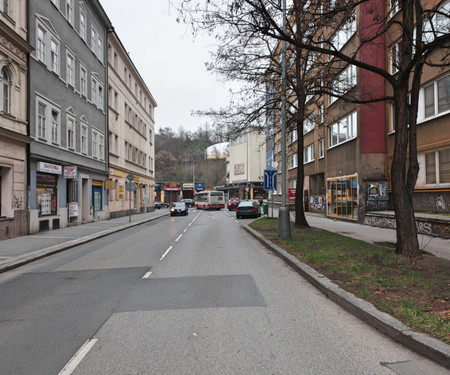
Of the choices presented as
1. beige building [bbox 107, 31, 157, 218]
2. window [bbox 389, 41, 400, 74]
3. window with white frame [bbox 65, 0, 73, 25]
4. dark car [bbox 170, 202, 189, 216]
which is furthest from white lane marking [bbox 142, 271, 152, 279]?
dark car [bbox 170, 202, 189, 216]

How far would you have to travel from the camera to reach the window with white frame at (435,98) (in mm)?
13031

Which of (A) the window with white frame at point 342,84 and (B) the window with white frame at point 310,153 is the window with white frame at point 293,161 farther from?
(A) the window with white frame at point 342,84

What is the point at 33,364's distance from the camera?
348 cm

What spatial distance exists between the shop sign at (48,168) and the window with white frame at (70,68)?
217 inches

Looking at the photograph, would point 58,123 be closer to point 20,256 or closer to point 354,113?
point 20,256

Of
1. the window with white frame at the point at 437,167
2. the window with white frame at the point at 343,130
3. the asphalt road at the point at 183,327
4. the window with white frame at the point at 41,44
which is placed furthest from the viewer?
the window with white frame at the point at 343,130

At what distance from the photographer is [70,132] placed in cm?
2031

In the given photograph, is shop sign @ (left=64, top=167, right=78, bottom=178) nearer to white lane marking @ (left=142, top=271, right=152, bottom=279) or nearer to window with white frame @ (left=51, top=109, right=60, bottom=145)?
window with white frame @ (left=51, top=109, right=60, bottom=145)

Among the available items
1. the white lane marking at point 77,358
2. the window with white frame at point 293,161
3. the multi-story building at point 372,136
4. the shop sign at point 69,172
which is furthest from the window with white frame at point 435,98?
the window with white frame at point 293,161

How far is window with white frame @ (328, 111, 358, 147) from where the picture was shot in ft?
62.7

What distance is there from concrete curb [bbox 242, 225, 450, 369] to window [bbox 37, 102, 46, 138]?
14.7 m

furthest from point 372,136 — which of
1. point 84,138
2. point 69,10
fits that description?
point 69,10

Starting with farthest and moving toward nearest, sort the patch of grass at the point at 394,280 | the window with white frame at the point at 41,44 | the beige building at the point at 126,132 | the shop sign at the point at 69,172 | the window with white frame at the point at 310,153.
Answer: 1. the window with white frame at the point at 310,153
2. the beige building at the point at 126,132
3. the shop sign at the point at 69,172
4. the window with white frame at the point at 41,44
5. the patch of grass at the point at 394,280

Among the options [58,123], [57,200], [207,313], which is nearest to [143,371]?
[207,313]
